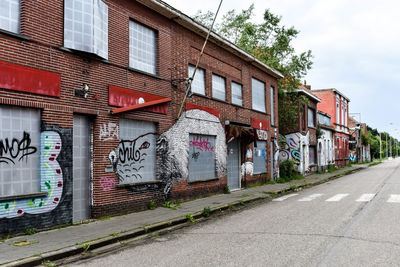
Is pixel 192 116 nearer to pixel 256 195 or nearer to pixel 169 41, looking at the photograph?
pixel 169 41

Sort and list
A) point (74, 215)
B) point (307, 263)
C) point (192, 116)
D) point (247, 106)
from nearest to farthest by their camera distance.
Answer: point (307, 263) → point (74, 215) → point (192, 116) → point (247, 106)

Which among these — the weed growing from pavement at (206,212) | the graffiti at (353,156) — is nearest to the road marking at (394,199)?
the weed growing from pavement at (206,212)

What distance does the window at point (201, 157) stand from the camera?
14.4m

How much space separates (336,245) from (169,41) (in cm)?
902

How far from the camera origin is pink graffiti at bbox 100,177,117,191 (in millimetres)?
9945

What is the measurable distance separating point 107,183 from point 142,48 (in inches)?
180

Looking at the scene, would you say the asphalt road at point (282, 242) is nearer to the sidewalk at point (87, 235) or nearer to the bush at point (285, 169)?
the sidewalk at point (87, 235)

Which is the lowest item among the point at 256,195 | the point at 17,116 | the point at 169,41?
the point at 256,195

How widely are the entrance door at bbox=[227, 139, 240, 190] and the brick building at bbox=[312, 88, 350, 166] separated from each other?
27328 mm

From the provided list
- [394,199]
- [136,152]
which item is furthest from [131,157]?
[394,199]

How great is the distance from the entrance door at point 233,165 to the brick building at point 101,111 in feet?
3.39

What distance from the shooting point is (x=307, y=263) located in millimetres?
5586

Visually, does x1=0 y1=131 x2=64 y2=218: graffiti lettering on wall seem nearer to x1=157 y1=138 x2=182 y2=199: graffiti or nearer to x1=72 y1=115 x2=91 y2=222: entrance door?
x1=72 y1=115 x2=91 y2=222: entrance door

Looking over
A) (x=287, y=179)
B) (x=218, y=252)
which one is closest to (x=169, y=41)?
(x=218, y=252)
